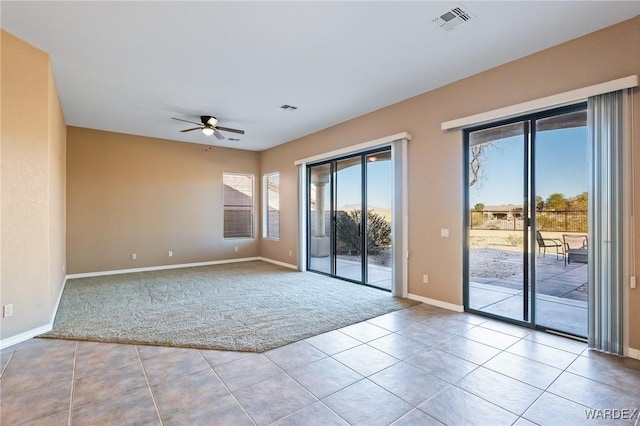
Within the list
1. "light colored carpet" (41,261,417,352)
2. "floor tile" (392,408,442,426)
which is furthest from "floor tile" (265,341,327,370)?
"floor tile" (392,408,442,426)

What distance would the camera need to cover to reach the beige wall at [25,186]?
3.06m

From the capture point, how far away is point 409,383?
2414mm

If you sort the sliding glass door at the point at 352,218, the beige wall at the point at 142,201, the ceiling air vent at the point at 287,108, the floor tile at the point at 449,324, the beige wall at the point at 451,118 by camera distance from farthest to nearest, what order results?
the beige wall at the point at 142,201
the sliding glass door at the point at 352,218
the ceiling air vent at the point at 287,108
the floor tile at the point at 449,324
the beige wall at the point at 451,118

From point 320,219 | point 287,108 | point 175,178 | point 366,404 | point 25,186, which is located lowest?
point 366,404

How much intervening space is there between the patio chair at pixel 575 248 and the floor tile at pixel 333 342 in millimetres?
2459

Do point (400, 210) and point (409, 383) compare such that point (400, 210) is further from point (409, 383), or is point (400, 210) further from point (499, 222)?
point (409, 383)

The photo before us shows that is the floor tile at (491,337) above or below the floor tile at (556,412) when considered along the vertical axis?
above

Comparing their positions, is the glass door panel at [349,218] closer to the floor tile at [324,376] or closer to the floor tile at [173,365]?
the floor tile at [324,376]

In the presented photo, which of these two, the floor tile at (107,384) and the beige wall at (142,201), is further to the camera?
the beige wall at (142,201)

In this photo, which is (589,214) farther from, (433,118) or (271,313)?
(271,313)

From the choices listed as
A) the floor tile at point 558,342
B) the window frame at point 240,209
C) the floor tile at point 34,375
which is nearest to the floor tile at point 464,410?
the floor tile at point 558,342

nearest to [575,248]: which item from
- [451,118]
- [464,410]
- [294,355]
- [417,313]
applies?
[417,313]

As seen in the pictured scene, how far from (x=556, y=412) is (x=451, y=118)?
3394mm

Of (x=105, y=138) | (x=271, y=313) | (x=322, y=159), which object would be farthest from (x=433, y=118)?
(x=105, y=138)
